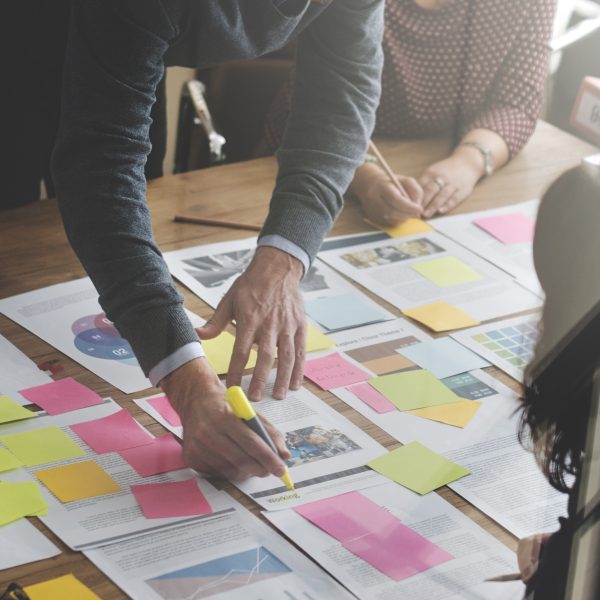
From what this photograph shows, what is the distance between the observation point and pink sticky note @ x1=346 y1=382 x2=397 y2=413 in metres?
1.32

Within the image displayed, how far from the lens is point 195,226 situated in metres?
1.69

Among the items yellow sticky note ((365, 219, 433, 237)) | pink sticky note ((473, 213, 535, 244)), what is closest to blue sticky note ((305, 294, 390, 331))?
yellow sticky note ((365, 219, 433, 237))

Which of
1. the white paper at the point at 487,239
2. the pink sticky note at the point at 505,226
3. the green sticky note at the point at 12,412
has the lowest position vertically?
the green sticky note at the point at 12,412

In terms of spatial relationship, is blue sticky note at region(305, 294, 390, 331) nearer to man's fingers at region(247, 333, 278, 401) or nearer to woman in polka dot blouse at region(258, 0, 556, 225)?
man's fingers at region(247, 333, 278, 401)

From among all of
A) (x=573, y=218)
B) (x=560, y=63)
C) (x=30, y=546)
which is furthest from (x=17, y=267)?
(x=560, y=63)

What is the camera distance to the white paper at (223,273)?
1530 mm

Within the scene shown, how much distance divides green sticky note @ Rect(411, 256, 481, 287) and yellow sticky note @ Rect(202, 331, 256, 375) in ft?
1.29

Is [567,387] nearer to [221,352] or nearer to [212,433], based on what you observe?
[212,433]

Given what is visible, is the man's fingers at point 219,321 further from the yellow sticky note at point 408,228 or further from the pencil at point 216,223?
the yellow sticky note at point 408,228

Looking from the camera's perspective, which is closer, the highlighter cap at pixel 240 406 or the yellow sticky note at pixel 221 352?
the highlighter cap at pixel 240 406

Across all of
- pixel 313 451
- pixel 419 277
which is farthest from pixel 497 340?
pixel 313 451

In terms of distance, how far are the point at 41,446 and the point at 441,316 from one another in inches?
25.4

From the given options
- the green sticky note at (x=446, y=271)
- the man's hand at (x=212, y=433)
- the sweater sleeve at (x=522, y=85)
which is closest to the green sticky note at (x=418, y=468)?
the man's hand at (x=212, y=433)

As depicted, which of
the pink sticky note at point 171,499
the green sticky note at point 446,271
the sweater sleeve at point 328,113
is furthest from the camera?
the green sticky note at point 446,271
